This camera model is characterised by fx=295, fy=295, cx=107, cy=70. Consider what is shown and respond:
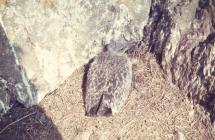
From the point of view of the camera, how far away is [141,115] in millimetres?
3346

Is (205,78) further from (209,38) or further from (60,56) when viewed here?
(60,56)

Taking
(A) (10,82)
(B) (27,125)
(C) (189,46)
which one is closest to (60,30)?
(A) (10,82)

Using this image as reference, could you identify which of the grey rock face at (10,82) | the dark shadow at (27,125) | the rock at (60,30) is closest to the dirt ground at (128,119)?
the dark shadow at (27,125)

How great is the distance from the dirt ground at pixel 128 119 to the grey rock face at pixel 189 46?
143 mm

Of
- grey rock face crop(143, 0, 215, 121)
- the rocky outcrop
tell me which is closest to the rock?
the rocky outcrop

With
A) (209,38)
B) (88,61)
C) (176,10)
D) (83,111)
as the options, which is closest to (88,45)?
(88,61)

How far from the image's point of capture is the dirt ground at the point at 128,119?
3182 millimetres

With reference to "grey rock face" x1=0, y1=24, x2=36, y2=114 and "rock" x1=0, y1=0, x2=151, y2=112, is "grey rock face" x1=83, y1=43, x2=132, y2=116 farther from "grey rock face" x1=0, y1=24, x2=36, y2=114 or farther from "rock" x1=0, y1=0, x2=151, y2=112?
"grey rock face" x1=0, y1=24, x2=36, y2=114

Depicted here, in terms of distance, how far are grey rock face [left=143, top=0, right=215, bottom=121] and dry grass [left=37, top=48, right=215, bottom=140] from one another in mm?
144

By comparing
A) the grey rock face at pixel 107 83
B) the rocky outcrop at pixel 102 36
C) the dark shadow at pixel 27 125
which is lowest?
the dark shadow at pixel 27 125

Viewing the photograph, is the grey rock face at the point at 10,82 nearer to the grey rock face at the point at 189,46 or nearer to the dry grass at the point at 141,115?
the dry grass at the point at 141,115

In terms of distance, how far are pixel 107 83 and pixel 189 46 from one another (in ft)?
3.47

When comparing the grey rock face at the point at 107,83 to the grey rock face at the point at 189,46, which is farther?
the grey rock face at the point at 107,83

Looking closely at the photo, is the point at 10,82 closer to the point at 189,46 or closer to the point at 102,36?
the point at 102,36
